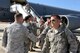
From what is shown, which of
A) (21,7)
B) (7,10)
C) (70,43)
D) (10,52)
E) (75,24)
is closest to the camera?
(70,43)

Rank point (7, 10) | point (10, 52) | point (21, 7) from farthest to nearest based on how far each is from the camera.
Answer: point (7, 10) < point (21, 7) < point (10, 52)

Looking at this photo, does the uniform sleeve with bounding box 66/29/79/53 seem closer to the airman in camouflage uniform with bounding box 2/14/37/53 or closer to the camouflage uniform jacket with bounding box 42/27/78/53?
the camouflage uniform jacket with bounding box 42/27/78/53

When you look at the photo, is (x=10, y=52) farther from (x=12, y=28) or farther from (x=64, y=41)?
(x=64, y=41)

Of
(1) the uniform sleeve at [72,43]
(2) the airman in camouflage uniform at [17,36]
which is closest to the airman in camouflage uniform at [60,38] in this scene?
(1) the uniform sleeve at [72,43]

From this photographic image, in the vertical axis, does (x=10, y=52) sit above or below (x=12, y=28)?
below

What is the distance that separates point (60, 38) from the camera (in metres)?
6.89

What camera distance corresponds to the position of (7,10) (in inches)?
1121

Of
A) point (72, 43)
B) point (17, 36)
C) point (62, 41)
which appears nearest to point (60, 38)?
point (62, 41)

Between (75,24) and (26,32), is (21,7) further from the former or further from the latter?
(26,32)

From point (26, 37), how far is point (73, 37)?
5.19 feet

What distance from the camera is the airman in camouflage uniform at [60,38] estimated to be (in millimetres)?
6730

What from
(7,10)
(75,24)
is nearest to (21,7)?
(7,10)

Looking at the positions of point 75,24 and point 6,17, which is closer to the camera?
point 75,24

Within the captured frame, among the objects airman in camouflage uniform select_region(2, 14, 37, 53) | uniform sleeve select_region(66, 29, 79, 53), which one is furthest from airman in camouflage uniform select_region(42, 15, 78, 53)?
airman in camouflage uniform select_region(2, 14, 37, 53)
